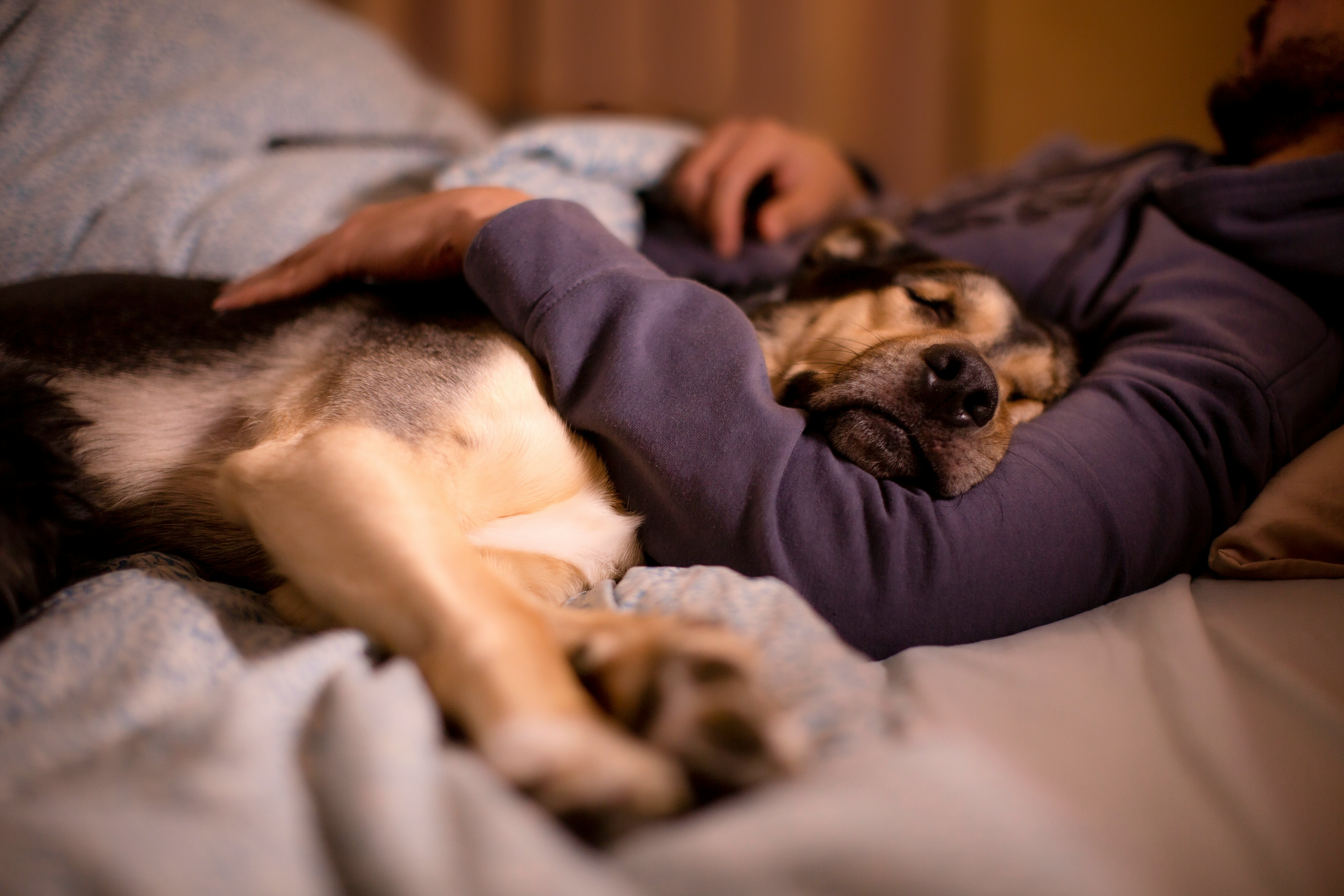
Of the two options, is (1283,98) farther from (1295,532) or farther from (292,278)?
(292,278)

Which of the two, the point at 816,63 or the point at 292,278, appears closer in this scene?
the point at 292,278

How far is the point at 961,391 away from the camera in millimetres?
1250

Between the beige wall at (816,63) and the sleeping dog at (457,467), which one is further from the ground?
the beige wall at (816,63)

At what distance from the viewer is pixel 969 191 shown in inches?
98.7

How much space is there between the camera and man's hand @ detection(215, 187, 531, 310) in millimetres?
1381

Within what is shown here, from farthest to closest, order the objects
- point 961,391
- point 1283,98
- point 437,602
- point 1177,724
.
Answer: point 1283,98 → point 961,391 → point 1177,724 → point 437,602

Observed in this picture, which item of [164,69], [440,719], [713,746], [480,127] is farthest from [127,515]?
[480,127]

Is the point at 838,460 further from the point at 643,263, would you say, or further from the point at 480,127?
the point at 480,127

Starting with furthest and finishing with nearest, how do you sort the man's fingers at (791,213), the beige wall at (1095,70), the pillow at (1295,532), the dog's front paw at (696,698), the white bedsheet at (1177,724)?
1. the beige wall at (1095,70)
2. the man's fingers at (791,213)
3. the pillow at (1295,532)
4. the white bedsheet at (1177,724)
5. the dog's front paw at (696,698)

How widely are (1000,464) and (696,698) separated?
75cm

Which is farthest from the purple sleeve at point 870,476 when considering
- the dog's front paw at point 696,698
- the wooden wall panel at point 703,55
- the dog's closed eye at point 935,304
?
the wooden wall panel at point 703,55

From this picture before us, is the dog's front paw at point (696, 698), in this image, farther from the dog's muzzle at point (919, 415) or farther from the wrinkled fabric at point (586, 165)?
the wrinkled fabric at point (586, 165)

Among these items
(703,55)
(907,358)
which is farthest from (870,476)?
(703,55)

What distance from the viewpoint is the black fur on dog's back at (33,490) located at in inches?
39.3
